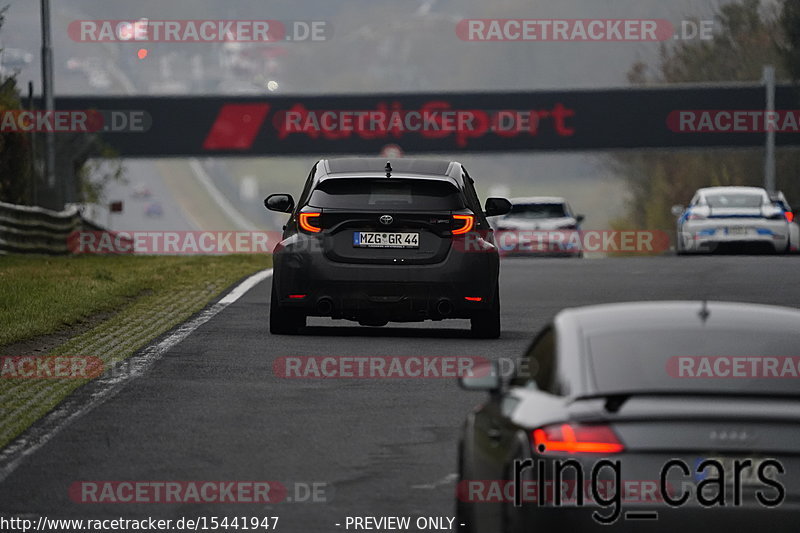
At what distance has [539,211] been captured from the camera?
39219 mm

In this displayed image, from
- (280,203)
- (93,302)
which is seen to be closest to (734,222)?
(93,302)

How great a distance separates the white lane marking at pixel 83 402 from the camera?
1037 cm

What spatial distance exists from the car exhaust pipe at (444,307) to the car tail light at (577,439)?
974cm

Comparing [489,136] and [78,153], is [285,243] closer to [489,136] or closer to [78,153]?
Result: [78,153]

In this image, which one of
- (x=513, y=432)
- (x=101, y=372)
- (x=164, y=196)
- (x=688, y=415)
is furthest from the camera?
(x=164, y=196)

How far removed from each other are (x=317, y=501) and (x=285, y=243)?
762 centimetres

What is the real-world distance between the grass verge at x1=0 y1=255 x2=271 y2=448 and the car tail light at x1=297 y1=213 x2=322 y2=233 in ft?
5.79

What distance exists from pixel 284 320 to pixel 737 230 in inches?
700

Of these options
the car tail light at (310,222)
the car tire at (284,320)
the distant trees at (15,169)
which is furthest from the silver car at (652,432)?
the distant trees at (15,169)

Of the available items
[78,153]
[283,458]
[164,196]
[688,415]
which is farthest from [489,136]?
[164,196]

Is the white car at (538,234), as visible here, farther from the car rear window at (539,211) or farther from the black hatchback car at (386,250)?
the black hatchback car at (386,250)

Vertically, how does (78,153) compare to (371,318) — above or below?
above

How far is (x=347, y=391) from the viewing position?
525 inches

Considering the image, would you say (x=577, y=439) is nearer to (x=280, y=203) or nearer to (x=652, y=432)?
(x=652, y=432)
